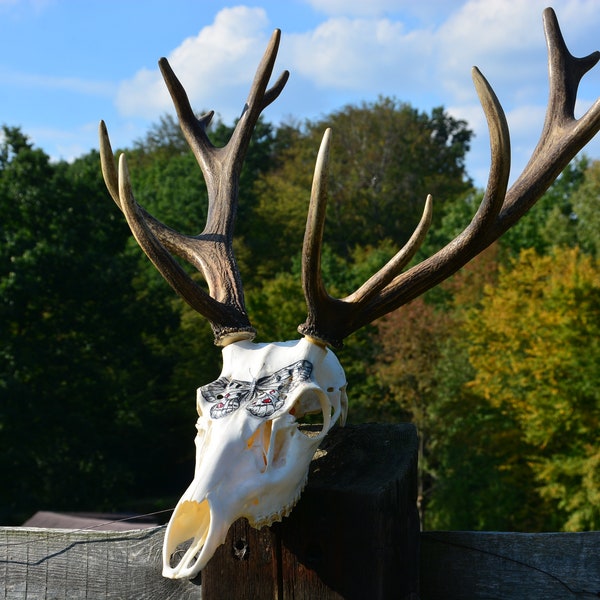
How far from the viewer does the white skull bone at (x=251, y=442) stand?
2.72 m

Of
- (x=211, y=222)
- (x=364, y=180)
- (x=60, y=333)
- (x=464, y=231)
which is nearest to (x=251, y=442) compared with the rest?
(x=464, y=231)

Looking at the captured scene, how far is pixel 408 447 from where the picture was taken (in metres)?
3.14

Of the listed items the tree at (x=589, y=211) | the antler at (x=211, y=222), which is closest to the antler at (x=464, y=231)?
the antler at (x=211, y=222)

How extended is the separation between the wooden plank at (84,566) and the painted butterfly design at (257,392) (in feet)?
1.75

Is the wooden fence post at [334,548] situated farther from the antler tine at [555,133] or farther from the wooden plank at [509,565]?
the antler tine at [555,133]

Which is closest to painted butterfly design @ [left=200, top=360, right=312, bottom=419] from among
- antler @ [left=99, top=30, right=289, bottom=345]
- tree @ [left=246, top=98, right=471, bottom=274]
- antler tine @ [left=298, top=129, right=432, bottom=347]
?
antler tine @ [left=298, top=129, right=432, bottom=347]

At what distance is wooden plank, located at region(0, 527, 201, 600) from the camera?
127 inches

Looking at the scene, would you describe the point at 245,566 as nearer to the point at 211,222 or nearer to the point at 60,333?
the point at 211,222

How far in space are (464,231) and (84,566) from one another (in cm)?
176

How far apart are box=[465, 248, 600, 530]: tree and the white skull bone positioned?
73.8 ft

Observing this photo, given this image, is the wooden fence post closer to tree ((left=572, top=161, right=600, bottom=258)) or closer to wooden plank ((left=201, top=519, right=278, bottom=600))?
wooden plank ((left=201, top=519, right=278, bottom=600))

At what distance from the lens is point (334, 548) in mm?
2838

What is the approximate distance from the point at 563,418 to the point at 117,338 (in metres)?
13.3

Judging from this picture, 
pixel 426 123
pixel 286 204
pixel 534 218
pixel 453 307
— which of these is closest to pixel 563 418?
pixel 453 307
